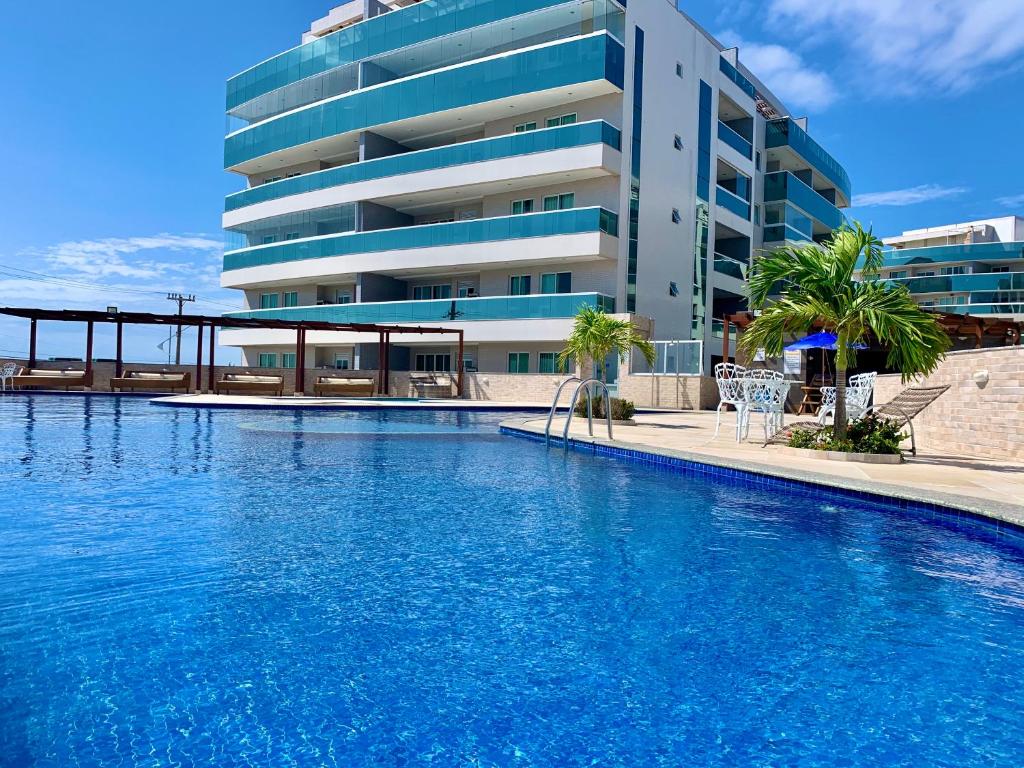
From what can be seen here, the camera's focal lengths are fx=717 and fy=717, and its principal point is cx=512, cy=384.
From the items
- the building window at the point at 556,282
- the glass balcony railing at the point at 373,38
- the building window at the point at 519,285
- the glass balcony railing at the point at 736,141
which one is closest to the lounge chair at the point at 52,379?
the building window at the point at 519,285

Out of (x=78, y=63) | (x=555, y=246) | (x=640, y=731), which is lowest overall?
(x=640, y=731)

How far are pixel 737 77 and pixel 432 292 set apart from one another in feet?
70.8

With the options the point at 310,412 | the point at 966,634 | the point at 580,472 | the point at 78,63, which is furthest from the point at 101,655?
the point at 78,63

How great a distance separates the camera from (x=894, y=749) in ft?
9.62

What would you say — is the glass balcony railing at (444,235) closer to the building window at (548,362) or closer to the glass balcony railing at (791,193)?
the building window at (548,362)

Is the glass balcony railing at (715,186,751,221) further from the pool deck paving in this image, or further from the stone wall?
the stone wall

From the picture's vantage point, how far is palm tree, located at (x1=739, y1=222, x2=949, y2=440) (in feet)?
36.3

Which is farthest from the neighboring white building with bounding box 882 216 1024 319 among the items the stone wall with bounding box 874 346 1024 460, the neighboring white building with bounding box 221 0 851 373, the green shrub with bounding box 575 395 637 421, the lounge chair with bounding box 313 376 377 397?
the stone wall with bounding box 874 346 1024 460

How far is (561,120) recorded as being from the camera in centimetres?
3416

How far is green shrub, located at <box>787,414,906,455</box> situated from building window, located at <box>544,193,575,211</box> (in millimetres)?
22995

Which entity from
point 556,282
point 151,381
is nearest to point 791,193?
point 556,282

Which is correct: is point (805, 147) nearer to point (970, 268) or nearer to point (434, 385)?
point (434, 385)

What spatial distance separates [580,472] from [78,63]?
23.3m

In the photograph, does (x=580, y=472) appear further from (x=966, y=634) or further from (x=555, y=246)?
(x=555, y=246)
